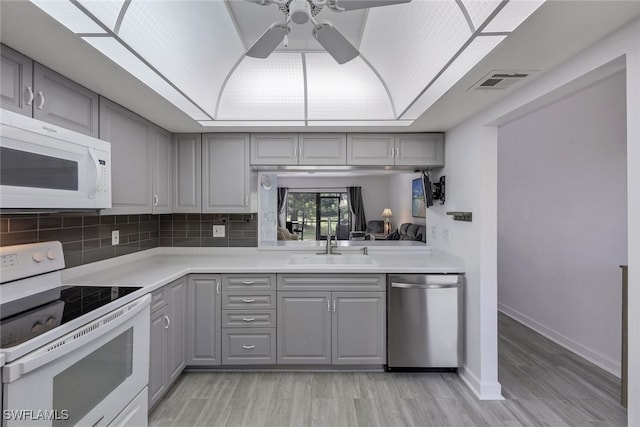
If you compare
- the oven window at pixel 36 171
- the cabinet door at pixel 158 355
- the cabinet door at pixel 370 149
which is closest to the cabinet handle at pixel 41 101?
the oven window at pixel 36 171

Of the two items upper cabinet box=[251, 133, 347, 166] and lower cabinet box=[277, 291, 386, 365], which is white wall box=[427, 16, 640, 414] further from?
upper cabinet box=[251, 133, 347, 166]

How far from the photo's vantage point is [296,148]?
292cm

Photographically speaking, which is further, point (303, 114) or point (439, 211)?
point (439, 211)

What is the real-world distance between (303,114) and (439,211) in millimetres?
1636

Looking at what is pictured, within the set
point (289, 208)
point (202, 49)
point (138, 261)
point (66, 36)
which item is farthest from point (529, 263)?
point (289, 208)

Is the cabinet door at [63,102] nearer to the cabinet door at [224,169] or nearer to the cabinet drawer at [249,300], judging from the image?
the cabinet door at [224,169]

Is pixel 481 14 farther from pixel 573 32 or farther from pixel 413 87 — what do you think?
pixel 413 87

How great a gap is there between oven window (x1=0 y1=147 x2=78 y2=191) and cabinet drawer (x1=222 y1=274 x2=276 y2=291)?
128 cm

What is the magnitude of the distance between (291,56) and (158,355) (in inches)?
86.4

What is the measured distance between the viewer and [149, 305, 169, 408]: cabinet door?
1999mm

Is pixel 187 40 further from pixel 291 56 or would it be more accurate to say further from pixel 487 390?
pixel 487 390

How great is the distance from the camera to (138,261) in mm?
2762

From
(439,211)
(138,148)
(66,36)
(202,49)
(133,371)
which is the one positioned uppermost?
(202,49)

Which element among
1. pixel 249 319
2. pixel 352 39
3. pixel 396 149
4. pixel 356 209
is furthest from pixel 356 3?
pixel 356 209
